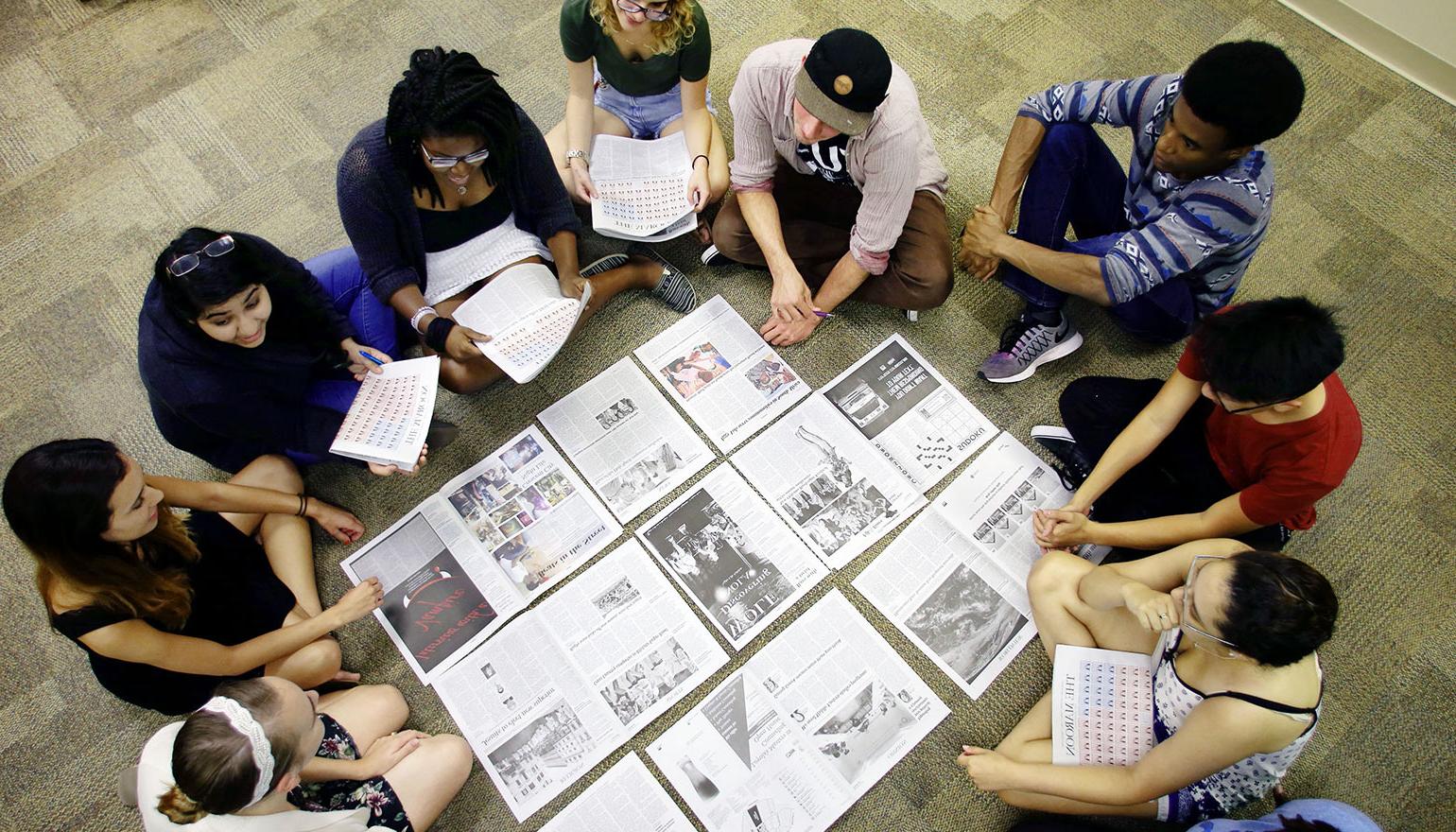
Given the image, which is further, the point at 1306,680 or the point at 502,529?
the point at 502,529

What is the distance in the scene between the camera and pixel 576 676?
1770 mm

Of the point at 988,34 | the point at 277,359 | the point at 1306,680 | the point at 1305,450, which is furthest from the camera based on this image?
the point at 988,34

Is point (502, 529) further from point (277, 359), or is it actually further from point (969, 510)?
point (969, 510)

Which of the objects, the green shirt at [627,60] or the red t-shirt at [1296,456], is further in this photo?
the green shirt at [627,60]

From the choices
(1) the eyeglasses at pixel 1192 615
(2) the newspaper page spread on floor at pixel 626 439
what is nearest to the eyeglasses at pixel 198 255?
(2) the newspaper page spread on floor at pixel 626 439

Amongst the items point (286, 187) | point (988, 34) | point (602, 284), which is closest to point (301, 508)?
point (602, 284)

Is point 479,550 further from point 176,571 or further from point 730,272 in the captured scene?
point 730,272

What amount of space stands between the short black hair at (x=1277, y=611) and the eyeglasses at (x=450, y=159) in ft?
5.07

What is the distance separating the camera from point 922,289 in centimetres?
198

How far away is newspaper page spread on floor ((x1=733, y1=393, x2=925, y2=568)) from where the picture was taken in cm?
189

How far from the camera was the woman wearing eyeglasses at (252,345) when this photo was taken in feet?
4.79

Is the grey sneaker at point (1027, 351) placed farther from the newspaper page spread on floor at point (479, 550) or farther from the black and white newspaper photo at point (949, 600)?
the newspaper page spread on floor at point (479, 550)

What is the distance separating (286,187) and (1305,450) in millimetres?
2554

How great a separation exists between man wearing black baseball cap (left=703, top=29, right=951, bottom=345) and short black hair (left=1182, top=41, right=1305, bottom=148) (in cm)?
52
